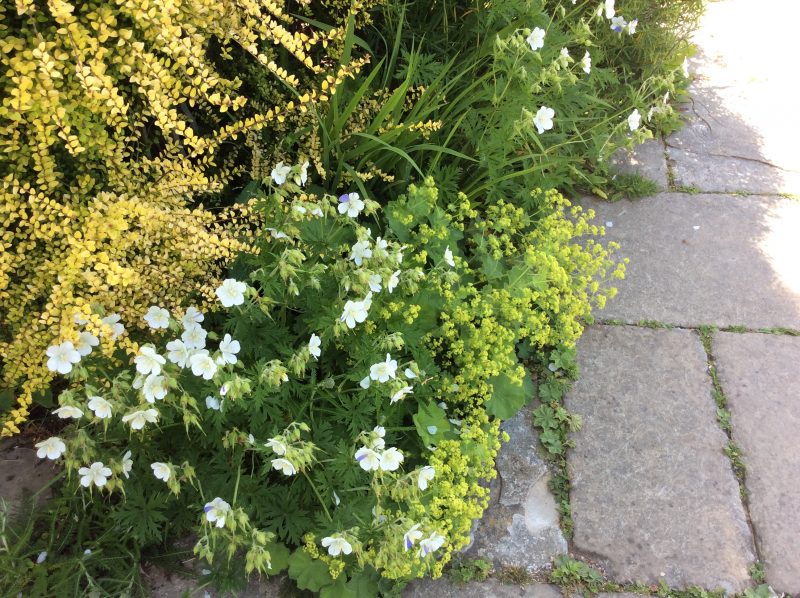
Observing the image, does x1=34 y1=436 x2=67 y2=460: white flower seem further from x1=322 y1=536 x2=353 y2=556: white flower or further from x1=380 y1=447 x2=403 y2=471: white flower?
x1=380 y1=447 x2=403 y2=471: white flower

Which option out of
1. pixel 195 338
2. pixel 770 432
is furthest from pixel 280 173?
→ pixel 770 432

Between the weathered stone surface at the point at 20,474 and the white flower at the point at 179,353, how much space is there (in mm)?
911

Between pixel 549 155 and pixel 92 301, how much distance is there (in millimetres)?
2266

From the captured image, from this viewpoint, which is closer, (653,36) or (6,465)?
(6,465)

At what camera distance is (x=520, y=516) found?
2.30 metres

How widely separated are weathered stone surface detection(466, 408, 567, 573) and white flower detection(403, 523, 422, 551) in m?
0.54

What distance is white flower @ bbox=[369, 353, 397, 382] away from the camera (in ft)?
6.14

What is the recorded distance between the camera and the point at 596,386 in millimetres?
2707

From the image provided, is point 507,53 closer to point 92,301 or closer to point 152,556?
point 92,301

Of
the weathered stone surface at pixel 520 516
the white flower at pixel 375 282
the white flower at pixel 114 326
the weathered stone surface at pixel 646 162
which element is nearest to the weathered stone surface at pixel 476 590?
the weathered stone surface at pixel 520 516

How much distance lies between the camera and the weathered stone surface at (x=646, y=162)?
367 cm

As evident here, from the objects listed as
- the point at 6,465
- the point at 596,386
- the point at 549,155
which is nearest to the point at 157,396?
the point at 6,465

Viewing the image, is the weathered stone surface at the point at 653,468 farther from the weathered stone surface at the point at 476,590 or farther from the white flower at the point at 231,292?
the white flower at the point at 231,292

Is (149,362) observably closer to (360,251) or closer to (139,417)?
(139,417)
